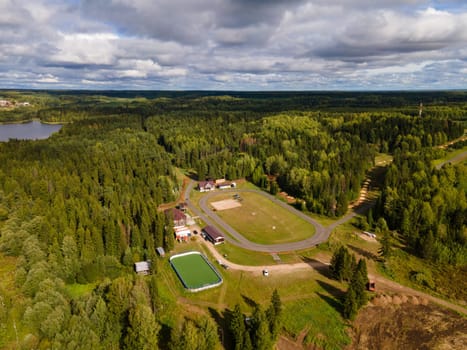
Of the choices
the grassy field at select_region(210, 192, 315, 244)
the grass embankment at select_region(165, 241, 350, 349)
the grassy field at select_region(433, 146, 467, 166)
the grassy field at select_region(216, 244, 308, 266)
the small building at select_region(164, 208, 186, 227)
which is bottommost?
the grassy field at select_region(210, 192, 315, 244)

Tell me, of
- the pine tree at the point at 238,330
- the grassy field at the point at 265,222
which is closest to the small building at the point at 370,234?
the grassy field at the point at 265,222

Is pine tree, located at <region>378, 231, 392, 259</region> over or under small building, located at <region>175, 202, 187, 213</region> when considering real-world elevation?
over

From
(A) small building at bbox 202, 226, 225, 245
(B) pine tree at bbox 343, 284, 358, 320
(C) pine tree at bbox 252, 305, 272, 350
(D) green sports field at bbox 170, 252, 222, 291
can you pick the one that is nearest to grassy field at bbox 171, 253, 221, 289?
(D) green sports field at bbox 170, 252, 222, 291

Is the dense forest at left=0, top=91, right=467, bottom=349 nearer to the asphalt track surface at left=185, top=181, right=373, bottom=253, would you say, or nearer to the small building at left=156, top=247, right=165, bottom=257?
the small building at left=156, top=247, right=165, bottom=257

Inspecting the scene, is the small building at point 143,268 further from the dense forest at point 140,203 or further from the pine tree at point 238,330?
the pine tree at point 238,330

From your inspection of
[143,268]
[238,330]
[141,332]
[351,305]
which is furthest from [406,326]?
[143,268]

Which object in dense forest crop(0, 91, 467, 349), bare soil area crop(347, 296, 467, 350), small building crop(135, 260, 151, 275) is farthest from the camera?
small building crop(135, 260, 151, 275)

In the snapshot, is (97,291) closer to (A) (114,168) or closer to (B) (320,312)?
(B) (320,312)
